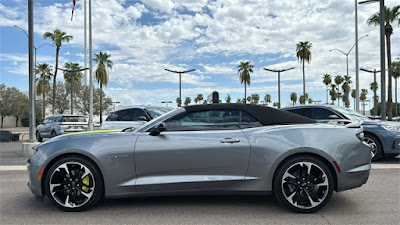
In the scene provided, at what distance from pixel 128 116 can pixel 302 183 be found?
24.2 feet

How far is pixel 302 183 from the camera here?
4.08 meters

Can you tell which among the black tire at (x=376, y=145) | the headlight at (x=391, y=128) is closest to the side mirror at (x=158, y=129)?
the black tire at (x=376, y=145)

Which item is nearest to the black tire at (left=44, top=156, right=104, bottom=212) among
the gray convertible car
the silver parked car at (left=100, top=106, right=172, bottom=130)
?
the gray convertible car

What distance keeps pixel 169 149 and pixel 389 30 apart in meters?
29.3

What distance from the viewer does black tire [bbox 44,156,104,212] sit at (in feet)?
13.5

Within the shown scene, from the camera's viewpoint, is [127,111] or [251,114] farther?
[127,111]

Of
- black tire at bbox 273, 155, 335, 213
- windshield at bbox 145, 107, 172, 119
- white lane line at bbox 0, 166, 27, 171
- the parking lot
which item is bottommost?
white lane line at bbox 0, 166, 27, 171

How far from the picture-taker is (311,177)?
4.10m

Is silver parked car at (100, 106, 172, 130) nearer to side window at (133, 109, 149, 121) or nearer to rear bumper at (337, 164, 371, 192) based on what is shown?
side window at (133, 109, 149, 121)

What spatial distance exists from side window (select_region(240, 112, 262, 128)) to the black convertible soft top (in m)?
0.05

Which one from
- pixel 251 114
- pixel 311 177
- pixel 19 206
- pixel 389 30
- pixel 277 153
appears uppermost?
pixel 389 30

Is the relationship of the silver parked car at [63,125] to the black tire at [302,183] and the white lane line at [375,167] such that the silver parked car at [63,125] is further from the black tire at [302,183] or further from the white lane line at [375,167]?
the black tire at [302,183]

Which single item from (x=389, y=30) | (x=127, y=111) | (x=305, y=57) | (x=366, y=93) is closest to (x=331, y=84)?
(x=366, y=93)

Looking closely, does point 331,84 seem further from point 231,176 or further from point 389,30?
point 231,176
